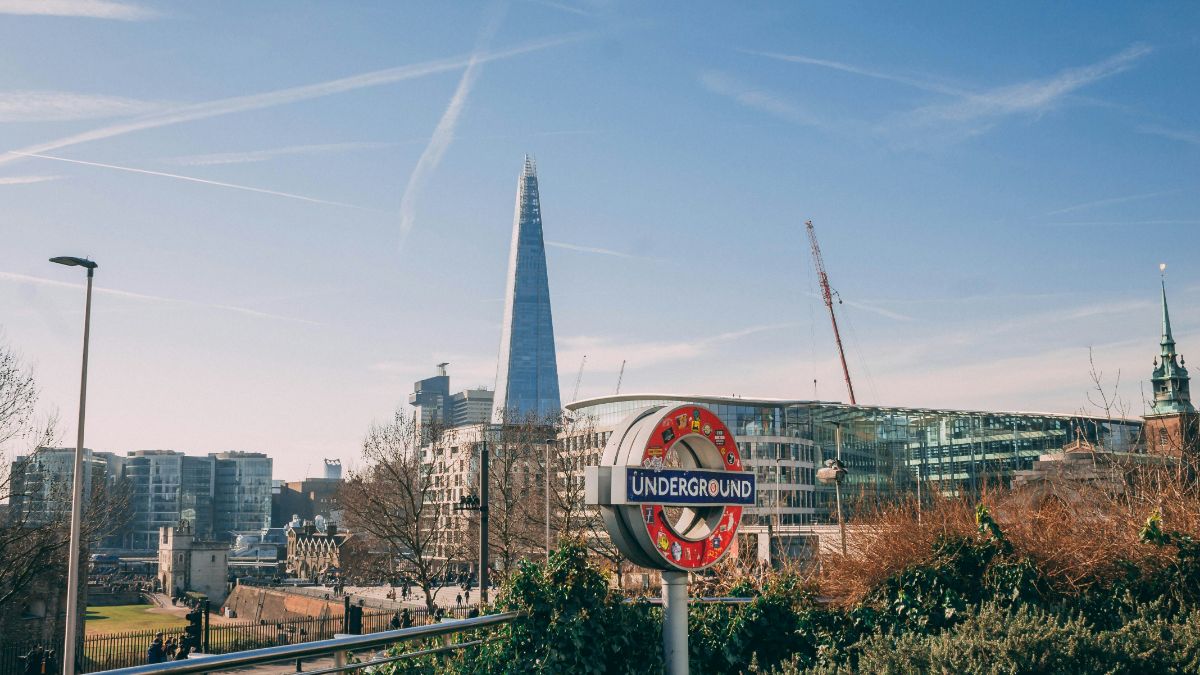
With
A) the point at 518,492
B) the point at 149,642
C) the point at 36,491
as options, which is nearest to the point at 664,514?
the point at 36,491

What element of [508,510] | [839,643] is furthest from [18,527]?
[839,643]

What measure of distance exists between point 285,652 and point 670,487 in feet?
19.2

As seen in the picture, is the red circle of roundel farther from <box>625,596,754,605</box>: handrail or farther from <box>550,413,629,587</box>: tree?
<box>550,413,629,587</box>: tree

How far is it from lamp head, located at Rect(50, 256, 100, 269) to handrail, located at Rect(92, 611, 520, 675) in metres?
22.5

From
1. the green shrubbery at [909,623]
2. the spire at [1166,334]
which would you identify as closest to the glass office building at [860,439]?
the spire at [1166,334]

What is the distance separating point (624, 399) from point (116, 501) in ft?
245

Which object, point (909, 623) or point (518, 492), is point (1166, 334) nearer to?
point (518, 492)

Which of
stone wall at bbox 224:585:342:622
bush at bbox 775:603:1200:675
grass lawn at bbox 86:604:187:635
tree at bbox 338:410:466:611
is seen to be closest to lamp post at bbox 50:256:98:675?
bush at bbox 775:603:1200:675

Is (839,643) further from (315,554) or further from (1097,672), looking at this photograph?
(315,554)

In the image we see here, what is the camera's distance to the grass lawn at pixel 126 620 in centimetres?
8231

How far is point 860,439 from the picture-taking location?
12794 cm

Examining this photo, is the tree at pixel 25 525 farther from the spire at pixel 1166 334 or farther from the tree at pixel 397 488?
the spire at pixel 1166 334

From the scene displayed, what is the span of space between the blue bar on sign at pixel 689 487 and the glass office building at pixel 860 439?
10261 cm

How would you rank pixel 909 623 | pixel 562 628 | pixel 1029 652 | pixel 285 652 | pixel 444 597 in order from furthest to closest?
pixel 444 597
pixel 909 623
pixel 562 628
pixel 1029 652
pixel 285 652
